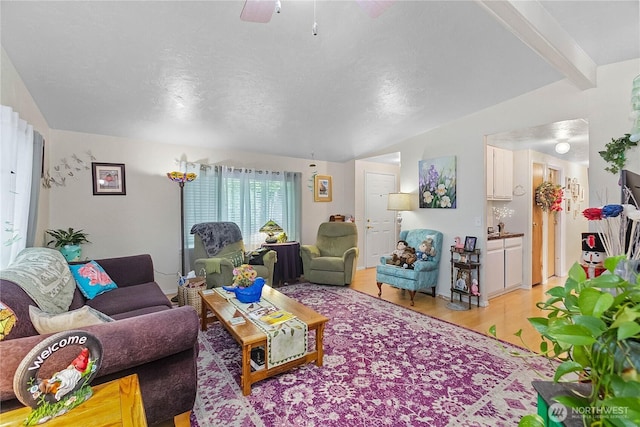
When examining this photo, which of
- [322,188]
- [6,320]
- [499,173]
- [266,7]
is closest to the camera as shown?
[6,320]

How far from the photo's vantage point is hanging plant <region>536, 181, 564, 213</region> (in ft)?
14.2

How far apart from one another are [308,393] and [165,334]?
3.39 feet

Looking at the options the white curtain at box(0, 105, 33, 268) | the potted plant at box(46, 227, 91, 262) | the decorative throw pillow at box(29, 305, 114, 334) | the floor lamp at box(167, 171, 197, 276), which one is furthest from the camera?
the floor lamp at box(167, 171, 197, 276)

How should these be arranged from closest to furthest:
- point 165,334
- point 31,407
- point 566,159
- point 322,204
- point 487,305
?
point 31,407, point 165,334, point 487,305, point 566,159, point 322,204

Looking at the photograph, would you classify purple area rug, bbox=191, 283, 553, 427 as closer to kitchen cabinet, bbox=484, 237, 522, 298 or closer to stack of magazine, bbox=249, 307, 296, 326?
stack of magazine, bbox=249, 307, 296, 326

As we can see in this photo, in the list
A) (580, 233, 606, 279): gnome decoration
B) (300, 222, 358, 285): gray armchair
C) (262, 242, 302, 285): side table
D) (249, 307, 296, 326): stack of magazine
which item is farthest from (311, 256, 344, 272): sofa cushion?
(580, 233, 606, 279): gnome decoration

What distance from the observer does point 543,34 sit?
186 cm

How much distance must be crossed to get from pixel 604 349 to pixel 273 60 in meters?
2.63

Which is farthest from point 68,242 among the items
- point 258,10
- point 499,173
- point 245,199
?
point 499,173

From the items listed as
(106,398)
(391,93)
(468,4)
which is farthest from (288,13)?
(106,398)

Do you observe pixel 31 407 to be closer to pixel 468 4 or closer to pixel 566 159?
pixel 468 4

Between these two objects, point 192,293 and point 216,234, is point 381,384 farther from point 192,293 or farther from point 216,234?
point 216,234

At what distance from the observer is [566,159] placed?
4.96 metres

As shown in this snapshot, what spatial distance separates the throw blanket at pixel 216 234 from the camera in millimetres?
3873
